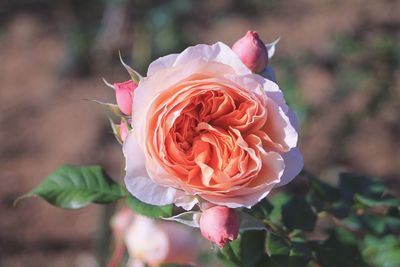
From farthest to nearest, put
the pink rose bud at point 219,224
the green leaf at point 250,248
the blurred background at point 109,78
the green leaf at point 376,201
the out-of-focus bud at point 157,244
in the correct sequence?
the blurred background at point 109,78 < the out-of-focus bud at point 157,244 < the green leaf at point 376,201 < the green leaf at point 250,248 < the pink rose bud at point 219,224

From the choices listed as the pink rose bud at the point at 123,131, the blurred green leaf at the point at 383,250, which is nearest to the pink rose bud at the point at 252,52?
the pink rose bud at the point at 123,131

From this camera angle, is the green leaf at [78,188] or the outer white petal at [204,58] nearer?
the outer white petal at [204,58]

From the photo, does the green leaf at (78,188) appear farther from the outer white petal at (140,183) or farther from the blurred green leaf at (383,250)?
the blurred green leaf at (383,250)

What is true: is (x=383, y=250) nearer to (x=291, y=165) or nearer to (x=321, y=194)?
(x=321, y=194)

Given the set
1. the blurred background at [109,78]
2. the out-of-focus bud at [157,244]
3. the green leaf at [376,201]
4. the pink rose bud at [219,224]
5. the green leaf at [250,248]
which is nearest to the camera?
the pink rose bud at [219,224]

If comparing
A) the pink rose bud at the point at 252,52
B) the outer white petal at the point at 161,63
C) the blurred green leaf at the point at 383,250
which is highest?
the outer white petal at the point at 161,63

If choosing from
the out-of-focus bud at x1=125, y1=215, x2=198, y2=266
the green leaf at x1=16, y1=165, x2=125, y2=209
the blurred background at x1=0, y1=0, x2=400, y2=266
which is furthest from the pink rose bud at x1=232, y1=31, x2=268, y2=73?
the blurred background at x1=0, y1=0, x2=400, y2=266

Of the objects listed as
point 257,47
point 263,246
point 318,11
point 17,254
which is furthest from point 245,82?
point 318,11
